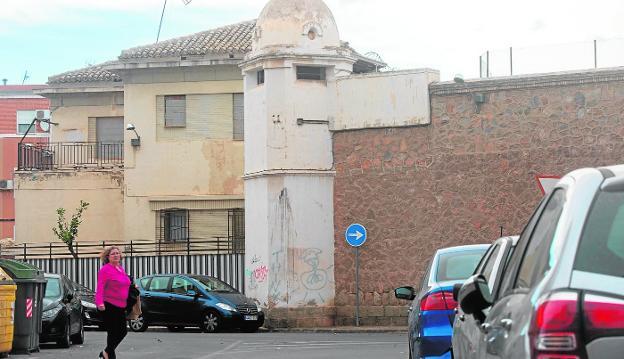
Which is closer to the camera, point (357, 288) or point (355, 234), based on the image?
point (355, 234)

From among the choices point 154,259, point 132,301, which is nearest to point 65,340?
point 132,301

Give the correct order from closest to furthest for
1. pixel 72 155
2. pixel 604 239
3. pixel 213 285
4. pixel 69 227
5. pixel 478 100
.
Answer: pixel 604 239 → pixel 478 100 → pixel 213 285 → pixel 69 227 → pixel 72 155

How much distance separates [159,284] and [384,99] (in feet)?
24.5

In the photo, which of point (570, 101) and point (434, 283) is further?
point (570, 101)

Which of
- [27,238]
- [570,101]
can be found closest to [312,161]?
[570,101]

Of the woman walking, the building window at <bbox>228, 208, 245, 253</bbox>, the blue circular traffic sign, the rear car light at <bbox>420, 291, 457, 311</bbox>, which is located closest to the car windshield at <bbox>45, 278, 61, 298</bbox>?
the woman walking

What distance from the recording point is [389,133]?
32719mm

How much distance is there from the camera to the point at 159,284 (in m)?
32.4

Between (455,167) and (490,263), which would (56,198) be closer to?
(455,167)

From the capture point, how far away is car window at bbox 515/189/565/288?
517 centimetres

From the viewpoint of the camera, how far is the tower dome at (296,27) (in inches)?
1297

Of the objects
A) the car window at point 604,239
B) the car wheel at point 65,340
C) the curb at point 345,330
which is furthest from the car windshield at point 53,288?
the car window at point 604,239

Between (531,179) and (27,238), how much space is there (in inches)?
893

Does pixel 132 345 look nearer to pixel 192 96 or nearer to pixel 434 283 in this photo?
pixel 434 283
